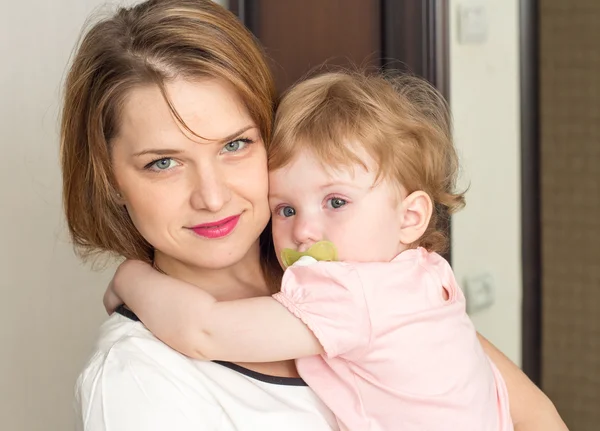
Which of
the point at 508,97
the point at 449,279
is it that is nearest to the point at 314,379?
the point at 449,279

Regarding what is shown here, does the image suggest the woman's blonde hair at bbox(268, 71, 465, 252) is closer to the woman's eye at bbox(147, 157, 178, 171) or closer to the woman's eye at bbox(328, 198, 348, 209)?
the woman's eye at bbox(328, 198, 348, 209)

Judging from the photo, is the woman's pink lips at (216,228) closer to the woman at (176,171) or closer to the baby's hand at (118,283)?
the woman at (176,171)

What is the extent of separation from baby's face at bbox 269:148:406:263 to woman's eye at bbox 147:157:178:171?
0.18m

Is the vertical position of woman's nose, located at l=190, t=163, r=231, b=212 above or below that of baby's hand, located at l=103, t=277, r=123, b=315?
above

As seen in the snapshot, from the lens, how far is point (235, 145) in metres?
1.57

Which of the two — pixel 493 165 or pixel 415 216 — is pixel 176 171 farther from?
pixel 493 165

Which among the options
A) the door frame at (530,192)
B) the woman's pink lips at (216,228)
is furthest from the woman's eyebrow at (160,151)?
the door frame at (530,192)

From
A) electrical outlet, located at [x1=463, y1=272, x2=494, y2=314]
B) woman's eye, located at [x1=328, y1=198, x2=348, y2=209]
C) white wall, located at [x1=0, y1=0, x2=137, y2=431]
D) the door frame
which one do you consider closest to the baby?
woman's eye, located at [x1=328, y1=198, x2=348, y2=209]

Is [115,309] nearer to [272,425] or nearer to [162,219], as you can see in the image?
[162,219]

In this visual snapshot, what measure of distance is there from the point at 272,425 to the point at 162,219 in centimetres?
39

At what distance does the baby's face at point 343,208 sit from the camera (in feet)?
4.97

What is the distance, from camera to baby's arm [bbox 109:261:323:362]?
140cm

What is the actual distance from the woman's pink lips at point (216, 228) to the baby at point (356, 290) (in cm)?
9
